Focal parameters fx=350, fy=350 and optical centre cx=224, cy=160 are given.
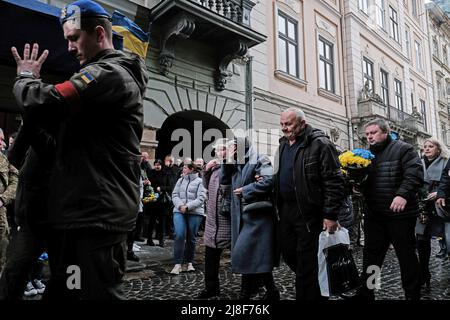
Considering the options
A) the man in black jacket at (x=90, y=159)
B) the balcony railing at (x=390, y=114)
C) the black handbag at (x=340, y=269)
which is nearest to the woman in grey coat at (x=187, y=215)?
the black handbag at (x=340, y=269)

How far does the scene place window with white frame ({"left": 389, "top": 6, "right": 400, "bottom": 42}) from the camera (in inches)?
814

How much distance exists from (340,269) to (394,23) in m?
22.2

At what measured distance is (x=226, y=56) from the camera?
1034cm

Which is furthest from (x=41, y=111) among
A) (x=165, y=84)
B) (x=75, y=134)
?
(x=165, y=84)

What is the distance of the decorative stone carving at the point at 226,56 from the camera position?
10133 mm

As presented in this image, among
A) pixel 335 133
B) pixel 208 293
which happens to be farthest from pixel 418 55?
pixel 208 293

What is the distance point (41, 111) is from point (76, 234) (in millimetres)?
566

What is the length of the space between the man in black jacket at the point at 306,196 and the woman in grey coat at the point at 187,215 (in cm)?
236

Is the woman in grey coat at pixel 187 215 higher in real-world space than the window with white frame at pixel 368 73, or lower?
lower

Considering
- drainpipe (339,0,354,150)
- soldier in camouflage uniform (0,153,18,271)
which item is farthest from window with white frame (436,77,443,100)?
soldier in camouflage uniform (0,153,18,271)

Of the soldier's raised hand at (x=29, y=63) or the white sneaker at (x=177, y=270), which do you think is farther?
the white sneaker at (x=177, y=270)

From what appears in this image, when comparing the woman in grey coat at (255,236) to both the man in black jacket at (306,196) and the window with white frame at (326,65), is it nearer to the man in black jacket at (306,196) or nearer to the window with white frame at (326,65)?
the man in black jacket at (306,196)

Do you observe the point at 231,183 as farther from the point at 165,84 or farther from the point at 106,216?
the point at 165,84

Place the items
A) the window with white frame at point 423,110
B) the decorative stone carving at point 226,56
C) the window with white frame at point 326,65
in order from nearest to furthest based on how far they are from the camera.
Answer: the decorative stone carving at point 226,56, the window with white frame at point 326,65, the window with white frame at point 423,110
